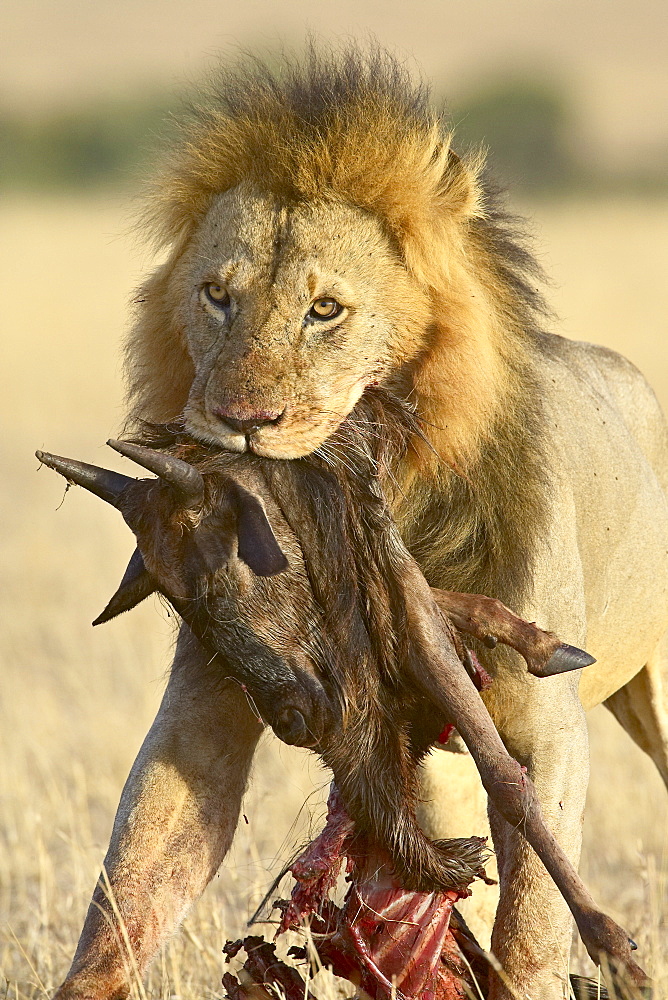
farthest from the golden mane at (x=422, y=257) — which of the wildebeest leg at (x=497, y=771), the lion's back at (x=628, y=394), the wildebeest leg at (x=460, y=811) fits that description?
the wildebeest leg at (x=460, y=811)

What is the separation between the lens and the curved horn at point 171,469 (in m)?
2.53

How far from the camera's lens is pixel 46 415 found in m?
14.0

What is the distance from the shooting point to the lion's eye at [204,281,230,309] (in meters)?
3.12

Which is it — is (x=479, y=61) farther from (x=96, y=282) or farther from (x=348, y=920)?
(x=348, y=920)

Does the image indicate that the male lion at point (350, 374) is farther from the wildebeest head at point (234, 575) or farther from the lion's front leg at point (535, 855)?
the wildebeest head at point (234, 575)

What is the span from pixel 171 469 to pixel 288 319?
54 centimetres

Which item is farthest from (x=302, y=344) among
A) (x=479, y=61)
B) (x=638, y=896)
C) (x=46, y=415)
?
(x=479, y=61)

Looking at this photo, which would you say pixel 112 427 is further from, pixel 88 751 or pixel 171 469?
pixel 171 469

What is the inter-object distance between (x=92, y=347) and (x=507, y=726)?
14.8 meters

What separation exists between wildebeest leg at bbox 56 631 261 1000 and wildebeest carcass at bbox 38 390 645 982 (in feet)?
1.22

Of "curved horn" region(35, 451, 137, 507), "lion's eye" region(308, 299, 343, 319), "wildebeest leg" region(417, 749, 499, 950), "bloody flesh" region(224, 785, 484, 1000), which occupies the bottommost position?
"wildebeest leg" region(417, 749, 499, 950)

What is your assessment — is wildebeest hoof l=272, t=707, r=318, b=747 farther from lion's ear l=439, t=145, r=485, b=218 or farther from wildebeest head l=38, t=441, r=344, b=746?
lion's ear l=439, t=145, r=485, b=218

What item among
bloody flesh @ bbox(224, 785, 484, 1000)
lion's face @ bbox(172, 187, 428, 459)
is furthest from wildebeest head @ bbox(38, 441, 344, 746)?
bloody flesh @ bbox(224, 785, 484, 1000)

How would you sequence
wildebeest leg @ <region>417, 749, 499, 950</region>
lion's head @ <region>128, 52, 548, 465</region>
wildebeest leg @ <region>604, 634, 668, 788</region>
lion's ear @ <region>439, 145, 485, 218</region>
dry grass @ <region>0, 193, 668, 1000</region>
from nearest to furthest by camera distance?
1. lion's head @ <region>128, 52, 548, 465</region>
2. lion's ear @ <region>439, 145, 485, 218</region>
3. wildebeest leg @ <region>417, 749, 499, 950</region>
4. dry grass @ <region>0, 193, 668, 1000</region>
5. wildebeest leg @ <region>604, 634, 668, 788</region>
